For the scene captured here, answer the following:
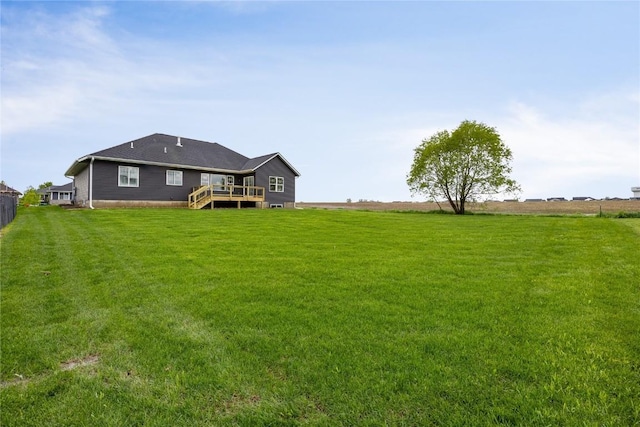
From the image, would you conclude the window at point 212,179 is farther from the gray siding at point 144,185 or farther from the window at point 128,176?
the window at point 128,176

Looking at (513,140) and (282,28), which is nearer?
(282,28)

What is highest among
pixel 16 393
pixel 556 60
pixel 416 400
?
pixel 556 60

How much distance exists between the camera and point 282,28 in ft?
55.3

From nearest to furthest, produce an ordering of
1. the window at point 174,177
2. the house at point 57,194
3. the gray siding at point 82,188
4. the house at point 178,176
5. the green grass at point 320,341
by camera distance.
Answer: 1. the green grass at point 320,341
2. the house at point 178,176
3. the gray siding at point 82,188
4. the window at point 174,177
5. the house at point 57,194

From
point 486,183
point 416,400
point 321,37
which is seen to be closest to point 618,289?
point 416,400

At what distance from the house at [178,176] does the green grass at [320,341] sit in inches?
688

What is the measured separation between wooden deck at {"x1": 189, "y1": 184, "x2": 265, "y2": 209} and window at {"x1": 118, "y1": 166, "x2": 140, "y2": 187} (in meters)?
3.95

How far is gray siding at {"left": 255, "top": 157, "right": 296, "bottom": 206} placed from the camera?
1155 inches

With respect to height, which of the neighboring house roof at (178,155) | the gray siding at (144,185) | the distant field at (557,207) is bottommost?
the distant field at (557,207)

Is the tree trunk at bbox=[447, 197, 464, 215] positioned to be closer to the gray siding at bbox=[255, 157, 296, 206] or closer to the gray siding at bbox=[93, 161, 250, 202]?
the gray siding at bbox=[255, 157, 296, 206]

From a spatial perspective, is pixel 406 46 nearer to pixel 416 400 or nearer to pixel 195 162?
pixel 416 400

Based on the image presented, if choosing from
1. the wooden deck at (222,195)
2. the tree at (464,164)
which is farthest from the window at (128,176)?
the tree at (464,164)

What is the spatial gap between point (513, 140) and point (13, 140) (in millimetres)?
34790

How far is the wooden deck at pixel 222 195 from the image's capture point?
25.7m
